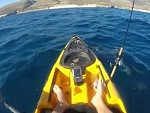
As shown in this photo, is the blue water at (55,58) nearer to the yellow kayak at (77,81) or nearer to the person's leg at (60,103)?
the yellow kayak at (77,81)

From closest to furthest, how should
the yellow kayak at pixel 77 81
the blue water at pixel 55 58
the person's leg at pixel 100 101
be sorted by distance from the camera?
the person's leg at pixel 100 101 < the yellow kayak at pixel 77 81 < the blue water at pixel 55 58

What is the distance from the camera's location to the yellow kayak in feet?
22.1

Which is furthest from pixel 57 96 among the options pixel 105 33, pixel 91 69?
pixel 105 33

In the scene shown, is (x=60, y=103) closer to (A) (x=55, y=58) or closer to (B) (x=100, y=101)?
(B) (x=100, y=101)

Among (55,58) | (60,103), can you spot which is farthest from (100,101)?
(55,58)

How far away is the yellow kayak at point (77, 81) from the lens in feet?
22.1

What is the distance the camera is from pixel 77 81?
720 cm

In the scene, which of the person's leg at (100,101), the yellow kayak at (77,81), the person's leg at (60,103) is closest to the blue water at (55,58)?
the yellow kayak at (77,81)

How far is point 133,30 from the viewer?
17.7 m

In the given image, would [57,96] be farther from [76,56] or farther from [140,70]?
[140,70]

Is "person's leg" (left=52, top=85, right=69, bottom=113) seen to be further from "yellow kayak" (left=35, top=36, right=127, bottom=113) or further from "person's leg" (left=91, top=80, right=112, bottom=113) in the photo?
"person's leg" (left=91, top=80, right=112, bottom=113)

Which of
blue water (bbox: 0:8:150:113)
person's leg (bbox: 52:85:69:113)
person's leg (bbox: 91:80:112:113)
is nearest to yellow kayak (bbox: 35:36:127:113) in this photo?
person's leg (bbox: 52:85:69:113)

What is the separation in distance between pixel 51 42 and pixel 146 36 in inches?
234

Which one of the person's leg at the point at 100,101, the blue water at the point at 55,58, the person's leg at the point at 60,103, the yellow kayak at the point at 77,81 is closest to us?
the person's leg at the point at 100,101
